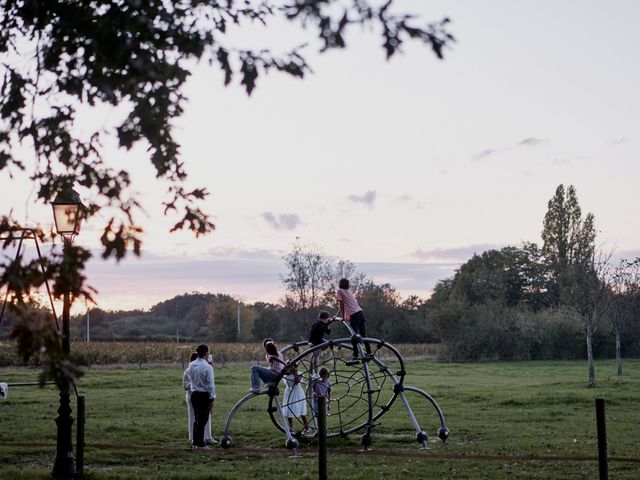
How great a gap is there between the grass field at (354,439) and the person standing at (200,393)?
41 cm

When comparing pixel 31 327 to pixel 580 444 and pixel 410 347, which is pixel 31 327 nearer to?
pixel 580 444

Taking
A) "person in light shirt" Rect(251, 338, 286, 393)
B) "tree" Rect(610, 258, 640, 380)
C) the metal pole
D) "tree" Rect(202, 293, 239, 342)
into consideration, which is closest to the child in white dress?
"person in light shirt" Rect(251, 338, 286, 393)

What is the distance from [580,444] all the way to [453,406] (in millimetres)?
8774

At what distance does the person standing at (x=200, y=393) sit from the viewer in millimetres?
16500

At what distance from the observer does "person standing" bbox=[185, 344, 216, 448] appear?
54.1 feet

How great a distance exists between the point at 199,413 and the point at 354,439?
3349mm

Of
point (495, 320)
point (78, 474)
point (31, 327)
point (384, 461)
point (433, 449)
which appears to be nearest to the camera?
point (31, 327)

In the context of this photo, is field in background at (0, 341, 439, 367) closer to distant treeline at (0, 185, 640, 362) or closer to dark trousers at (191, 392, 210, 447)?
distant treeline at (0, 185, 640, 362)

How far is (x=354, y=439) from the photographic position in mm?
17875

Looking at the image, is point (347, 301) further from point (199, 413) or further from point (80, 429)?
point (80, 429)

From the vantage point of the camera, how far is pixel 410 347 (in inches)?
2586

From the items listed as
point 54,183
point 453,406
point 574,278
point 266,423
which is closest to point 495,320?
point 574,278

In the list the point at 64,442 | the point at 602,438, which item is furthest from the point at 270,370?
the point at 602,438

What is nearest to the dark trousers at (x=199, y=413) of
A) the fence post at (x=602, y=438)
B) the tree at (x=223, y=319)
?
the fence post at (x=602, y=438)
